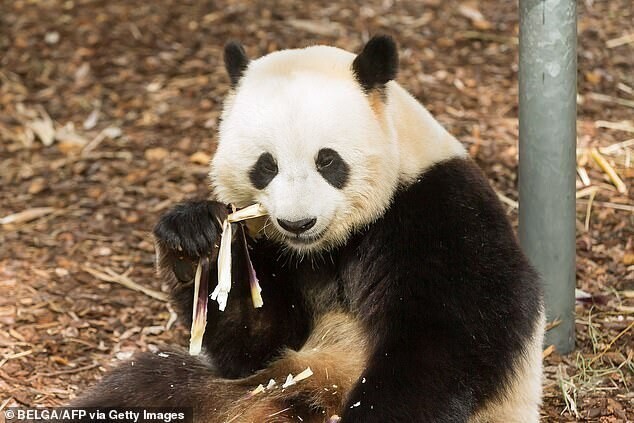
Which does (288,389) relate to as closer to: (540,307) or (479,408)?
(479,408)

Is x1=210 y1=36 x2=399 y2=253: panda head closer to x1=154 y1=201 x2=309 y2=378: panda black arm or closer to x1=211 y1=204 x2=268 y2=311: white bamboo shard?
x1=211 y1=204 x2=268 y2=311: white bamboo shard

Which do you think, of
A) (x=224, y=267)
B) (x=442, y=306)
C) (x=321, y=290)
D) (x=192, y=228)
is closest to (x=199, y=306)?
(x=224, y=267)

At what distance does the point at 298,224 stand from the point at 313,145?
330mm

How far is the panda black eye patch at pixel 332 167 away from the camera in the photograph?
4.16 metres

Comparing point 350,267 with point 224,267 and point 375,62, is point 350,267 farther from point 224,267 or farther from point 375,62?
point 375,62

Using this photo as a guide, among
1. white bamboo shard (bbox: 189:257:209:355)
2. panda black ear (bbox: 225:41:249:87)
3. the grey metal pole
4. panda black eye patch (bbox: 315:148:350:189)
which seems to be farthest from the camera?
the grey metal pole

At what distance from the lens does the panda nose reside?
13.3 feet

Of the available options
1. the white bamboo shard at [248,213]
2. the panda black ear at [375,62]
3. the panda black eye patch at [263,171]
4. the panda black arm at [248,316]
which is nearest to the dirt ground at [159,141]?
the panda black arm at [248,316]

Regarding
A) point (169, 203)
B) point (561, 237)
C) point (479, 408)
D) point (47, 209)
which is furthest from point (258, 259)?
point (47, 209)

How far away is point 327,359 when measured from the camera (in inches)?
179

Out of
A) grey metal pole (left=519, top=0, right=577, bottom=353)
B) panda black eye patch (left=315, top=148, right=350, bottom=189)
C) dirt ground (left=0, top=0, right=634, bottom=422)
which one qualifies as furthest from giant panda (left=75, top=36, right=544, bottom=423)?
dirt ground (left=0, top=0, right=634, bottom=422)

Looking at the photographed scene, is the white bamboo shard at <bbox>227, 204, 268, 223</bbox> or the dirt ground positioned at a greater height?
the white bamboo shard at <bbox>227, 204, 268, 223</bbox>

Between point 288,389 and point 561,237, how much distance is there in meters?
1.74

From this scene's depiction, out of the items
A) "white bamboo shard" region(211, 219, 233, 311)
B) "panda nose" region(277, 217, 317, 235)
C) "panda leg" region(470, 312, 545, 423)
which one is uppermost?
"panda nose" region(277, 217, 317, 235)
